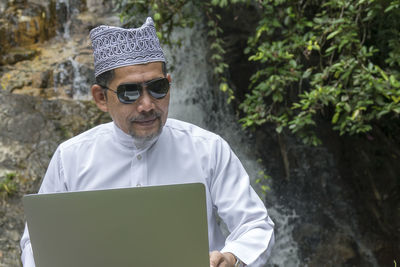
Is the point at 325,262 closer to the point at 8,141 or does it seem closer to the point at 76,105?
the point at 76,105

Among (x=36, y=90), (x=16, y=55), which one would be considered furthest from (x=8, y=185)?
(x=16, y=55)

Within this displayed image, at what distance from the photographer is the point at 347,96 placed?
3.85m

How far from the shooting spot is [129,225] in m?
1.33

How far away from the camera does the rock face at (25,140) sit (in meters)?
3.94

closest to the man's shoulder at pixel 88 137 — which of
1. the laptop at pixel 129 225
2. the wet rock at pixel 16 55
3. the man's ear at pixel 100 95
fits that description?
the man's ear at pixel 100 95

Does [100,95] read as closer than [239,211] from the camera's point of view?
No

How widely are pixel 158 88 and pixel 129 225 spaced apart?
2.19 feet

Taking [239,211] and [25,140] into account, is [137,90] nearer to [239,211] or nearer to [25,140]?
[239,211]

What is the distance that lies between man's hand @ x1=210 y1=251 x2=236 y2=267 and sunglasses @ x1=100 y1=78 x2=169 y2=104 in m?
0.64

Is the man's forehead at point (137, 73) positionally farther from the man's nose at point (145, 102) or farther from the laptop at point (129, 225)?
the laptop at point (129, 225)

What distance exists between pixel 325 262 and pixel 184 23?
2.78m

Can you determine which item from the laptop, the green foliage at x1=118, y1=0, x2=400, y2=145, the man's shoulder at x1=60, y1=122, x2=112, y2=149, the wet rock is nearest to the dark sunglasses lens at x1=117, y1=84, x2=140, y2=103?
the man's shoulder at x1=60, y1=122, x2=112, y2=149

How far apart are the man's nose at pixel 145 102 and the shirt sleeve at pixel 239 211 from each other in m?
0.36

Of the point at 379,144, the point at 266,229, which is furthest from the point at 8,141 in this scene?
the point at 379,144
